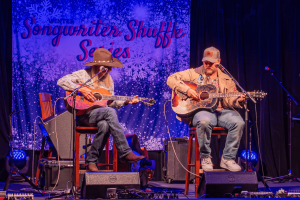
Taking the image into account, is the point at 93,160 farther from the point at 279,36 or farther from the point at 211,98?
the point at 279,36

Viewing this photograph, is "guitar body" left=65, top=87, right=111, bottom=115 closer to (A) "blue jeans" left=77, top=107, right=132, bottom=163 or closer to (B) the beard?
(A) "blue jeans" left=77, top=107, right=132, bottom=163

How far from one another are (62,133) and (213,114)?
214 centimetres

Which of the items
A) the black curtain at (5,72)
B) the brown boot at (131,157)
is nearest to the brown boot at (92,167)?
the brown boot at (131,157)

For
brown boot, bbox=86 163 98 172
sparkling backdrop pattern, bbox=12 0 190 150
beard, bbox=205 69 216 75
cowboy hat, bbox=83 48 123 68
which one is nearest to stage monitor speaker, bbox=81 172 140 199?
brown boot, bbox=86 163 98 172

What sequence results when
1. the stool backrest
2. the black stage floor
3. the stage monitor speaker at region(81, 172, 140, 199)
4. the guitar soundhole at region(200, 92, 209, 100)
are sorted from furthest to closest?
the stool backrest
the black stage floor
the guitar soundhole at region(200, 92, 209, 100)
the stage monitor speaker at region(81, 172, 140, 199)

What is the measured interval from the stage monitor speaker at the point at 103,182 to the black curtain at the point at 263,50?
10.5ft

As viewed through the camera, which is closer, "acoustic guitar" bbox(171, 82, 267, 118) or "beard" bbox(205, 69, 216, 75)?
"acoustic guitar" bbox(171, 82, 267, 118)

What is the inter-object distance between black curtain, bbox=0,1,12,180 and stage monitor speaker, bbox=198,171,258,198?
3717mm

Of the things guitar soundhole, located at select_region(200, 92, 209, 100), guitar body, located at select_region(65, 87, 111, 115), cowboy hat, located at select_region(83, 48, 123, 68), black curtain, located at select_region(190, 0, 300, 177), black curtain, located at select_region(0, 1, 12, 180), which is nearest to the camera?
guitar body, located at select_region(65, 87, 111, 115)

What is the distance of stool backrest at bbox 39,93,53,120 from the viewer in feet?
16.4

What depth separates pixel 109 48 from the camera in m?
5.91

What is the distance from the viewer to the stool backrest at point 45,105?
16.4 ft

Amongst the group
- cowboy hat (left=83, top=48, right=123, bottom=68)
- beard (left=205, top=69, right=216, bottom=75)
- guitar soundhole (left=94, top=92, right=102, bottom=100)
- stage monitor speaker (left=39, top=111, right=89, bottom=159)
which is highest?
cowboy hat (left=83, top=48, right=123, bottom=68)

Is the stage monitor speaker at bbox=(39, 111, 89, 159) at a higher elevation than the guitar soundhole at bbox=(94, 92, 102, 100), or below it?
below
